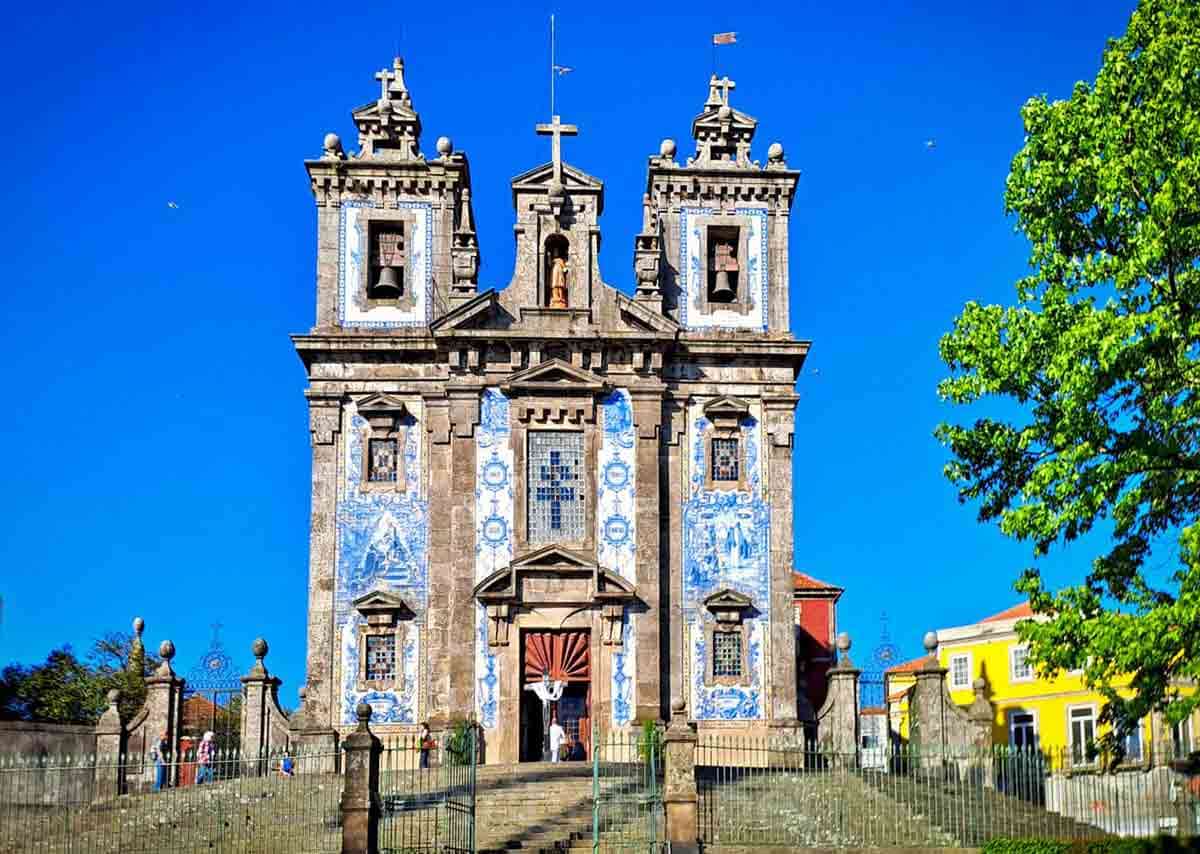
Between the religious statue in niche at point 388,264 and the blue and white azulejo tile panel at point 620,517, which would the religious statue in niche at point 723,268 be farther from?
the religious statue in niche at point 388,264

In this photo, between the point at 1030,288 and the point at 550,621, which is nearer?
the point at 1030,288

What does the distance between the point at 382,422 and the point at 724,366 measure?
7368 millimetres

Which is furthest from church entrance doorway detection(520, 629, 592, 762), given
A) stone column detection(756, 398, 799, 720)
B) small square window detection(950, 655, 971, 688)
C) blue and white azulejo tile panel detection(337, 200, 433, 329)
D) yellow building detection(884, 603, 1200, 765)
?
small square window detection(950, 655, 971, 688)

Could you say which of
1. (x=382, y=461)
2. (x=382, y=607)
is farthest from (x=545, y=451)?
(x=382, y=607)

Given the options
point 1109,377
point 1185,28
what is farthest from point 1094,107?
point 1109,377

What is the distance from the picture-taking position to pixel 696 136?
36906 mm

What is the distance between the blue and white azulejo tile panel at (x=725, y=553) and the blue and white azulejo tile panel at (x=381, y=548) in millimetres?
5551

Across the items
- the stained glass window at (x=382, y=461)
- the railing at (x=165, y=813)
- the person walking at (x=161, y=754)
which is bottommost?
the railing at (x=165, y=813)

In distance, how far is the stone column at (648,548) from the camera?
3300 cm

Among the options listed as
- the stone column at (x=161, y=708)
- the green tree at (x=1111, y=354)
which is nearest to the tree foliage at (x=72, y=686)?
the stone column at (x=161, y=708)

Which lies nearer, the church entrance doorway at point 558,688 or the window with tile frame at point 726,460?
the church entrance doorway at point 558,688

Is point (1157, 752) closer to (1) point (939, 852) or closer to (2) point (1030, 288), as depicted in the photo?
(1) point (939, 852)

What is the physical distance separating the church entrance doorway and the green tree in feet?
44.6

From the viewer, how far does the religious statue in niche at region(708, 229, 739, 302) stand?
118 feet
